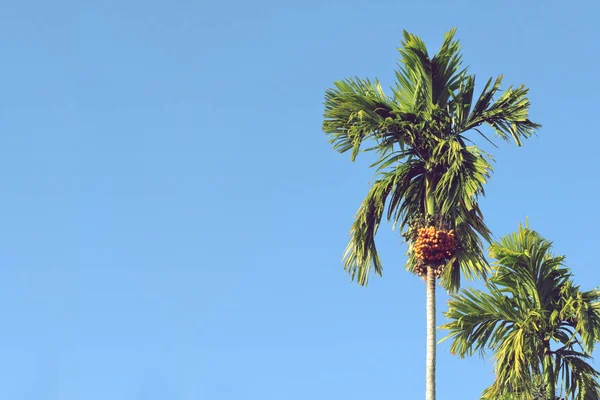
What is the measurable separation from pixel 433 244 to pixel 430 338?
6.68ft

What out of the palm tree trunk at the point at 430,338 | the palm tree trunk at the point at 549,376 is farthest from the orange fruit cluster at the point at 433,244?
the palm tree trunk at the point at 549,376

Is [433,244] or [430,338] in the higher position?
[433,244]

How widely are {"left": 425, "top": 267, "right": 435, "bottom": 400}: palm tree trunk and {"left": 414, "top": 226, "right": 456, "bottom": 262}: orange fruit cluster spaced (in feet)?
1.42

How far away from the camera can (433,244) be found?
1948 cm

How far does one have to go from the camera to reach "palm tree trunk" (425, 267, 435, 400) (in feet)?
61.3

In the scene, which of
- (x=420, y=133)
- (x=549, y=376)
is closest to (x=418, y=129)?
(x=420, y=133)

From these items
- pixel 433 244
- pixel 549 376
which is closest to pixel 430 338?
pixel 433 244

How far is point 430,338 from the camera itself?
1928cm

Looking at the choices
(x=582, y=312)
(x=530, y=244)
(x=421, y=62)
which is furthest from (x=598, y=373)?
(x=421, y=62)

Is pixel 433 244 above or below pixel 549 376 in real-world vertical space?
above

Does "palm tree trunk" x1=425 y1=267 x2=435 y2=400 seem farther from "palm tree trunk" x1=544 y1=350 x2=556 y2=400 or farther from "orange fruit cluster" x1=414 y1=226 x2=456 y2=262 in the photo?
"palm tree trunk" x1=544 y1=350 x2=556 y2=400

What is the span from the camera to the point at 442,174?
20.8m

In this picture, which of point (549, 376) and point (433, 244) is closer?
point (433, 244)

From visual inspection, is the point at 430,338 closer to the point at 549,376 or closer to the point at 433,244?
the point at 433,244
